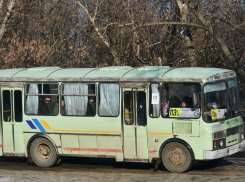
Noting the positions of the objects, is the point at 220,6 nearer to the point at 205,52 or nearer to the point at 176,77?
the point at 205,52

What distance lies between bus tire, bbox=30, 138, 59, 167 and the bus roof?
1589 millimetres

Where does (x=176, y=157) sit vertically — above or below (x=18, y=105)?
below

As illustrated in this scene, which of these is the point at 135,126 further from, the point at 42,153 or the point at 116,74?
the point at 42,153

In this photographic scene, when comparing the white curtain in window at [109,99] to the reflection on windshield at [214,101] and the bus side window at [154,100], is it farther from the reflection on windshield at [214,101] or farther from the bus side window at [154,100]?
the reflection on windshield at [214,101]

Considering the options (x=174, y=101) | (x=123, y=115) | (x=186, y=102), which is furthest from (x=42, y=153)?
(x=186, y=102)

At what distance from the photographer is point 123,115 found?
44.3 ft

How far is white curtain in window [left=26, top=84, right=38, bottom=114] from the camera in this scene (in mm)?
14656

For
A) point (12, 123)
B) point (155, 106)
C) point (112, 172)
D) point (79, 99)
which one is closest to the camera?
point (155, 106)

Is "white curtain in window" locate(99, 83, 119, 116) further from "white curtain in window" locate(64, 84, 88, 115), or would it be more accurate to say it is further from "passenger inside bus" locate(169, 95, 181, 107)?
"passenger inside bus" locate(169, 95, 181, 107)

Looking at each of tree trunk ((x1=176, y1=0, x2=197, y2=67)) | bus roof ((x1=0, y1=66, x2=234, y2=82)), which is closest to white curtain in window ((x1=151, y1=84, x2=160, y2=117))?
bus roof ((x1=0, y1=66, x2=234, y2=82))

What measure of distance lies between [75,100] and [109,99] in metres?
0.96

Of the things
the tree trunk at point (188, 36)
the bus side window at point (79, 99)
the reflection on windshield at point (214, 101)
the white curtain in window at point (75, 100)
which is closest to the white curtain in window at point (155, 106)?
the reflection on windshield at point (214, 101)

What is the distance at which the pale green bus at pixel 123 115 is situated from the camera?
12734 millimetres

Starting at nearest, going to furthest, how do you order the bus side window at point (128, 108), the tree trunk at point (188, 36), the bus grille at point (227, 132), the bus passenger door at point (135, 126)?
the bus grille at point (227, 132), the bus passenger door at point (135, 126), the bus side window at point (128, 108), the tree trunk at point (188, 36)
